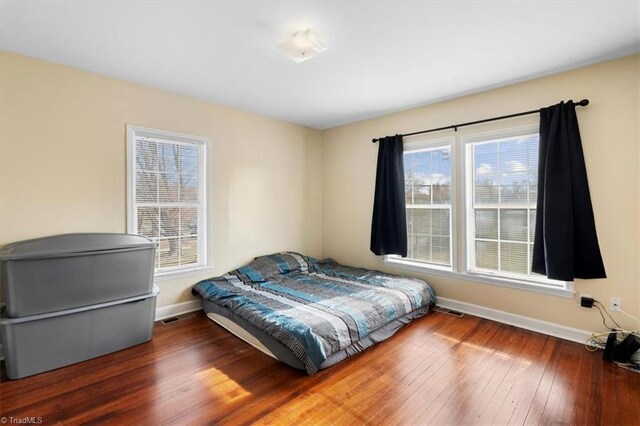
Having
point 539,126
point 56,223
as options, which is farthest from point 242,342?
point 539,126

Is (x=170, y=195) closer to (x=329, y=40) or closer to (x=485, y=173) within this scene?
(x=329, y=40)

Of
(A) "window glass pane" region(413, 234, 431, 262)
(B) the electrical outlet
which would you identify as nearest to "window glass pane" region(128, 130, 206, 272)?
(A) "window glass pane" region(413, 234, 431, 262)

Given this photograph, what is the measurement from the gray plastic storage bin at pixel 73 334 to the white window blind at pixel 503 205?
130 inches

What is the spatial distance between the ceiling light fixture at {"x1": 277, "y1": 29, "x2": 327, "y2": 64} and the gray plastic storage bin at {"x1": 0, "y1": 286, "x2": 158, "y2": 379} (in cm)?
234

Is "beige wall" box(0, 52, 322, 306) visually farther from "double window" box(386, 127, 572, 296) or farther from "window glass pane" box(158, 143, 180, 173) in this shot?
"double window" box(386, 127, 572, 296)

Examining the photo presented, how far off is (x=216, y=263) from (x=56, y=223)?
153cm

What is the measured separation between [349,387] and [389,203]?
2.32 metres

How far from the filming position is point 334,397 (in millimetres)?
1881

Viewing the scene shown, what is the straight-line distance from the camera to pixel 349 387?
198 cm

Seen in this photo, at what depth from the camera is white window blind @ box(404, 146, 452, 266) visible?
349 cm

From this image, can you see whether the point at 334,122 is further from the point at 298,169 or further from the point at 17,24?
the point at 17,24

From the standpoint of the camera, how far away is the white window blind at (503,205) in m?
2.91

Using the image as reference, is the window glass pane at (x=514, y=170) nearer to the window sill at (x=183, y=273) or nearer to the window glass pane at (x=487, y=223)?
the window glass pane at (x=487, y=223)

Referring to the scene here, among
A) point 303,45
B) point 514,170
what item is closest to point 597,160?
point 514,170
